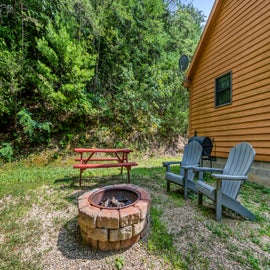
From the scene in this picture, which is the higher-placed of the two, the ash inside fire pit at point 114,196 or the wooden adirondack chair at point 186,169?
the wooden adirondack chair at point 186,169

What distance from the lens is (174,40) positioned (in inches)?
410

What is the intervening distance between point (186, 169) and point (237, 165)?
2.65 ft

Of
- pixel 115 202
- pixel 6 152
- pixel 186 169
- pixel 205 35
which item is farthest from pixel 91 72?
pixel 115 202

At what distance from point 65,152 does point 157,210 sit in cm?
512

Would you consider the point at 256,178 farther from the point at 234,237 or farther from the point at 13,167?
the point at 13,167

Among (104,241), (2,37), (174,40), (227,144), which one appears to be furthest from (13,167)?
(174,40)

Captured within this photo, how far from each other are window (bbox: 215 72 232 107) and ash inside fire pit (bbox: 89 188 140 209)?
13.8ft

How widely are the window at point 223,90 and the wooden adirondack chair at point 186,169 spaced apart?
2395mm

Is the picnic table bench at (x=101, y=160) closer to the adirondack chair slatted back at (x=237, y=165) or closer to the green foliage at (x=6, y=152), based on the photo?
the adirondack chair slatted back at (x=237, y=165)

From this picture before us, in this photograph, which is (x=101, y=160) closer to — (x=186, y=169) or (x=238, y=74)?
(x=186, y=169)

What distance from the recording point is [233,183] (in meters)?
2.60

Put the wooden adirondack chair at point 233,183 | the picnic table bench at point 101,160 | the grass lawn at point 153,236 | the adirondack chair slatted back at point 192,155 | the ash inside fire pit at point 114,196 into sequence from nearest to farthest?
the grass lawn at point 153,236 → the wooden adirondack chair at point 233,183 → the ash inside fire pit at point 114,196 → the adirondack chair slatted back at point 192,155 → the picnic table bench at point 101,160

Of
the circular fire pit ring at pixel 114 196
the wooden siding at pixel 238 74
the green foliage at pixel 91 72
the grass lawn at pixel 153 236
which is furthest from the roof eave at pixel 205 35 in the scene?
the circular fire pit ring at pixel 114 196

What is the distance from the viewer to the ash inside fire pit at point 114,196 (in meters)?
2.43
